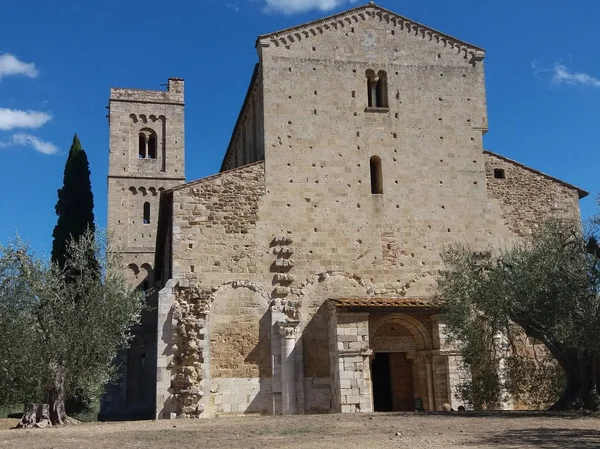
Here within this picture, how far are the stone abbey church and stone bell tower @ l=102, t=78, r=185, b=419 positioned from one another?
11.8 m

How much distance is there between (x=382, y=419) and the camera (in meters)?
14.8

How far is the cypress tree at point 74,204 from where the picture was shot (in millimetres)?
30334

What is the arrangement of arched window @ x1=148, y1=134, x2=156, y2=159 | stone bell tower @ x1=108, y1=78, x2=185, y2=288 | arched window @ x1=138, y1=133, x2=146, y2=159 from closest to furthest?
stone bell tower @ x1=108, y1=78, x2=185, y2=288, arched window @ x1=138, y1=133, x2=146, y2=159, arched window @ x1=148, y1=134, x2=156, y2=159

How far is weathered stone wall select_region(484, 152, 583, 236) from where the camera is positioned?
22688mm

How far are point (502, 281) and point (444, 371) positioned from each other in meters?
4.14

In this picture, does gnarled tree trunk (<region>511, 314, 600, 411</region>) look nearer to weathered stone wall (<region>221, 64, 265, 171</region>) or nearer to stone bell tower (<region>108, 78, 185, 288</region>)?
weathered stone wall (<region>221, 64, 265, 171</region>)

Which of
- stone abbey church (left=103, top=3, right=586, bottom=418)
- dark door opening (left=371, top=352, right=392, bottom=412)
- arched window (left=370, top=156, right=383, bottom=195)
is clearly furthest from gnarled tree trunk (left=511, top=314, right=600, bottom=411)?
arched window (left=370, top=156, right=383, bottom=195)

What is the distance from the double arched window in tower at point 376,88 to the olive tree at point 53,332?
34.6ft

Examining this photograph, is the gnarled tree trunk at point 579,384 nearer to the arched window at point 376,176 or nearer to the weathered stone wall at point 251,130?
the arched window at point 376,176

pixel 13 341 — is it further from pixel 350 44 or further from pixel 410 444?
pixel 350 44

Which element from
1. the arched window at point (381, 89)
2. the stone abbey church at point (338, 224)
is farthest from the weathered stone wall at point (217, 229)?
the arched window at point (381, 89)

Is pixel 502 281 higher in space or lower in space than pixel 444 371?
higher

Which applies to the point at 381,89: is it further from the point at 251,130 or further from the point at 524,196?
the point at 524,196

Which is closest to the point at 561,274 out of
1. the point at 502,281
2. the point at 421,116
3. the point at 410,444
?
the point at 502,281
